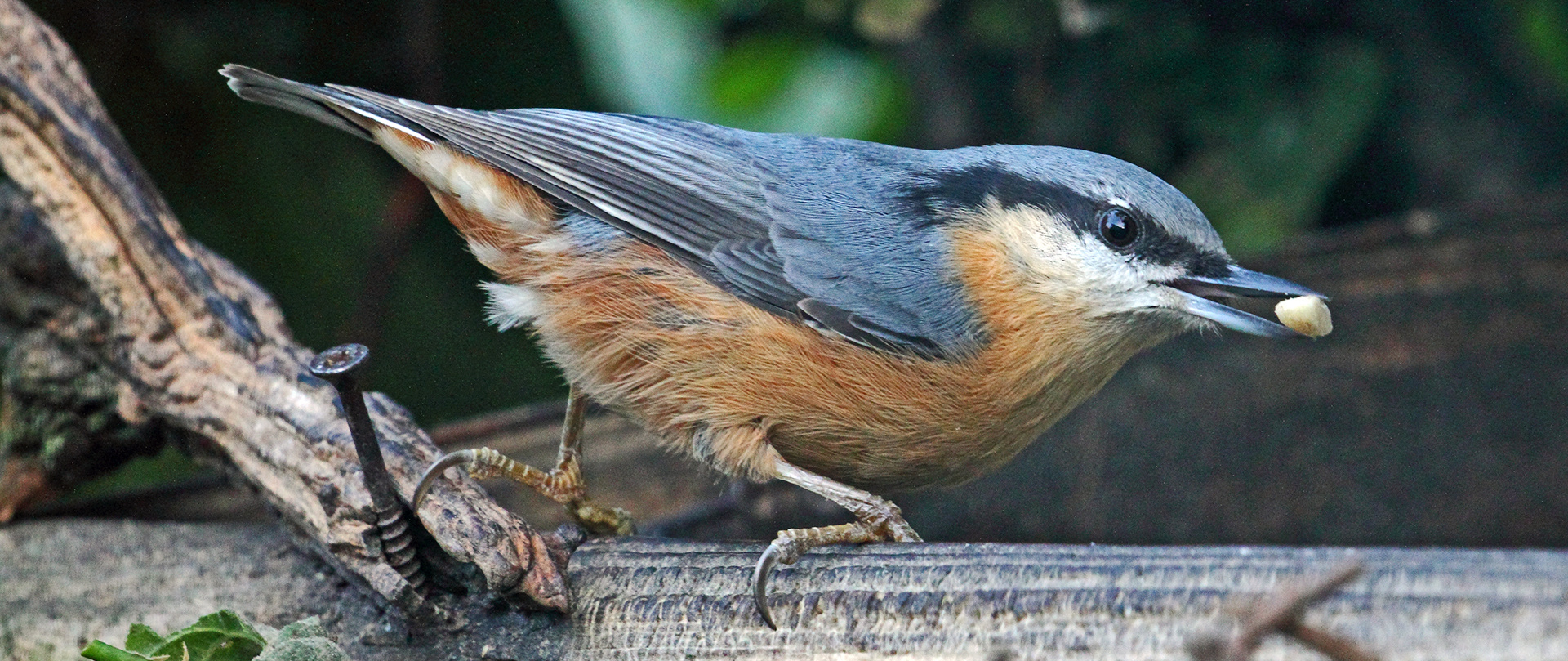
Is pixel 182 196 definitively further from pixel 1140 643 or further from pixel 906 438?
pixel 1140 643

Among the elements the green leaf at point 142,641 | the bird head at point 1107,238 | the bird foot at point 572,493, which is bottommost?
the green leaf at point 142,641

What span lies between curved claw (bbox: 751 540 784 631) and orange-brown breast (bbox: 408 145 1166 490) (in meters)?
0.36

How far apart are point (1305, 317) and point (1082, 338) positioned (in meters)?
0.32

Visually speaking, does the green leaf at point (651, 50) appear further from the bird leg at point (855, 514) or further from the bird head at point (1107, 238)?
the bird leg at point (855, 514)

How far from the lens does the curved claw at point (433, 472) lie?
1.63 metres

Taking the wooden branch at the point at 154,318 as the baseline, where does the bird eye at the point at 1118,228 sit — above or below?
above

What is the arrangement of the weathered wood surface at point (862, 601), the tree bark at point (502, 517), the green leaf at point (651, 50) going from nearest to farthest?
the weathered wood surface at point (862, 601) → the tree bark at point (502, 517) → the green leaf at point (651, 50)

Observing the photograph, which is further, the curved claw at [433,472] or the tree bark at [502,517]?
the curved claw at [433,472]

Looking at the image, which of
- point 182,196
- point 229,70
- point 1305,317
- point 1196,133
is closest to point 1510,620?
point 1305,317

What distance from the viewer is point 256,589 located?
1.93 m

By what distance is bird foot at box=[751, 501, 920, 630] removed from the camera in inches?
57.2

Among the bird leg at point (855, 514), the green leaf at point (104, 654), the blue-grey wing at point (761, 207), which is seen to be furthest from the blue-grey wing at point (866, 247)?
the green leaf at point (104, 654)

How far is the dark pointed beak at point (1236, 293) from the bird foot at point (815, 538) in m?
0.52

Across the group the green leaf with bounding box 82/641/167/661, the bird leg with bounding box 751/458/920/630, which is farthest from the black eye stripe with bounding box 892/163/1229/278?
the green leaf with bounding box 82/641/167/661
